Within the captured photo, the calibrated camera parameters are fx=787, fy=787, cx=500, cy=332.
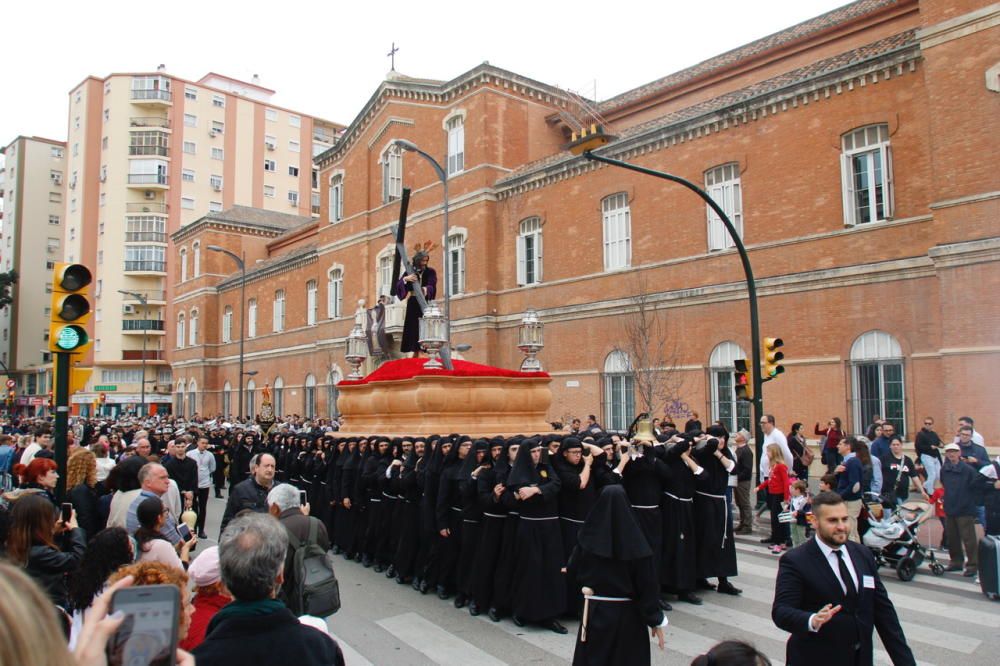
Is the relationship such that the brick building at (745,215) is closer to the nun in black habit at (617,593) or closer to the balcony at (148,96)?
the nun in black habit at (617,593)

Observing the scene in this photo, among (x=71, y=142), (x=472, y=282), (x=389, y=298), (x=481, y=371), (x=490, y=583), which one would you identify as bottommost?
(x=490, y=583)

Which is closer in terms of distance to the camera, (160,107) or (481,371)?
(481,371)

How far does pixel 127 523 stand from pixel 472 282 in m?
25.7

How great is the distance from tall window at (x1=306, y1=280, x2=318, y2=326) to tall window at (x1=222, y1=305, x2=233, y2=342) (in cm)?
1131

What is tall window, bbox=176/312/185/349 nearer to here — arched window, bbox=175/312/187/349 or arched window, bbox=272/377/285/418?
arched window, bbox=175/312/187/349

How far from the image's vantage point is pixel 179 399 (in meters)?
57.7

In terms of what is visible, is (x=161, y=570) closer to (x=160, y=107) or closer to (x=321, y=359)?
(x=321, y=359)

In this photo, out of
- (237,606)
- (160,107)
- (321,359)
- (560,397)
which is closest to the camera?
(237,606)

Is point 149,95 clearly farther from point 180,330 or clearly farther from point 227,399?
point 227,399

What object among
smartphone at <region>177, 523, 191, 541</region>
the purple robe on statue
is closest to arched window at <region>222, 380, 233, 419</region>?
the purple robe on statue

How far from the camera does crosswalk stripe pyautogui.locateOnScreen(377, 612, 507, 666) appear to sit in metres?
7.22

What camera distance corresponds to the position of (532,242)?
30.2m

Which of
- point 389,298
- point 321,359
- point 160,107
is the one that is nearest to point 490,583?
point 389,298

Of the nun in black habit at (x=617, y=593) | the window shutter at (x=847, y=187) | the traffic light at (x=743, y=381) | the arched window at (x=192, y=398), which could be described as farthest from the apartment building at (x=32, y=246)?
the nun in black habit at (x=617, y=593)
